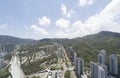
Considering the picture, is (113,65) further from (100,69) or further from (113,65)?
(100,69)

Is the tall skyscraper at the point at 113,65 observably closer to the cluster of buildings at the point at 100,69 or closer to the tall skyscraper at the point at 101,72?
the cluster of buildings at the point at 100,69

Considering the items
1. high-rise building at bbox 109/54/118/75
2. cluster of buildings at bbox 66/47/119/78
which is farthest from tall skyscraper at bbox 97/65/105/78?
high-rise building at bbox 109/54/118/75

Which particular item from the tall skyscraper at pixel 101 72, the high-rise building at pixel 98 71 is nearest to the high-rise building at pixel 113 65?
the high-rise building at pixel 98 71

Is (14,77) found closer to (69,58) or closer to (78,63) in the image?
(78,63)

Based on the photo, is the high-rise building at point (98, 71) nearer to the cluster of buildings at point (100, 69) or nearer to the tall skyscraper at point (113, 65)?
the cluster of buildings at point (100, 69)

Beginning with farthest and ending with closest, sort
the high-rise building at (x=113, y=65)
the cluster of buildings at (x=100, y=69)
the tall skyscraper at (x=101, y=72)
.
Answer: the high-rise building at (x=113, y=65) < the cluster of buildings at (x=100, y=69) < the tall skyscraper at (x=101, y=72)

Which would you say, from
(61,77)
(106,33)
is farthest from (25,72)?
(106,33)

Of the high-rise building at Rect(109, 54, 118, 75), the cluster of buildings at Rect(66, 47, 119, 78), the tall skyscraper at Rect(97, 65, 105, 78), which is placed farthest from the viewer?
the high-rise building at Rect(109, 54, 118, 75)

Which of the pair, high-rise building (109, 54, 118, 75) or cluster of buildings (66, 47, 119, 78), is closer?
cluster of buildings (66, 47, 119, 78)

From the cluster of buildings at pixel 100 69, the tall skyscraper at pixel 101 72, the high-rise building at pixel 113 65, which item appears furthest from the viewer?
the high-rise building at pixel 113 65

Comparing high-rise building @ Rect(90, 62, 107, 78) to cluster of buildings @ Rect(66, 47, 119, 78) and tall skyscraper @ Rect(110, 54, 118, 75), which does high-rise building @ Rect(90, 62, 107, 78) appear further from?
tall skyscraper @ Rect(110, 54, 118, 75)

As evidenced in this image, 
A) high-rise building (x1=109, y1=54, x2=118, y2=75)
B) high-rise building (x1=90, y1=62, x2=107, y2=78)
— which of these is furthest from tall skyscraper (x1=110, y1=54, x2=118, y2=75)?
high-rise building (x1=90, y1=62, x2=107, y2=78)

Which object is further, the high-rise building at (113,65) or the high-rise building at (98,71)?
the high-rise building at (113,65)

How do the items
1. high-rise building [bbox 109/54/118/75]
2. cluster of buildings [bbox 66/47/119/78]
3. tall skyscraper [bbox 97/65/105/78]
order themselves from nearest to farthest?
1. tall skyscraper [bbox 97/65/105/78]
2. cluster of buildings [bbox 66/47/119/78]
3. high-rise building [bbox 109/54/118/75]
